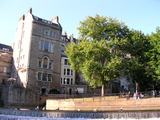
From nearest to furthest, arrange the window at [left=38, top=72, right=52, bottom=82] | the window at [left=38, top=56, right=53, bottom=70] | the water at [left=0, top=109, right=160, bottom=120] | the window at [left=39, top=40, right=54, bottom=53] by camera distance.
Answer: the water at [left=0, top=109, right=160, bottom=120]
the window at [left=38, top=72, right=52, bottom=82]
the window at [left=38, top=56, right=53, bottom=70]
the window at [left=39, top=40, right=54, bottom=53]

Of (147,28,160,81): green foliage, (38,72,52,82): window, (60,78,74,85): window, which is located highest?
(147,28,160,81): green foliage

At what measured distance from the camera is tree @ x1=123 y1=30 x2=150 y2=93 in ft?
130

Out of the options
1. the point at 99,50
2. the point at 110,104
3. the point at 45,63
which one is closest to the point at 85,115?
the point at 110,104

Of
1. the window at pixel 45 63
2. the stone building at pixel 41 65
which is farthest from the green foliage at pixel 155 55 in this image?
the window at pixel 45 63

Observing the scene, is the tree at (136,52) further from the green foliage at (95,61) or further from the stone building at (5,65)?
the stone building at (5,65)

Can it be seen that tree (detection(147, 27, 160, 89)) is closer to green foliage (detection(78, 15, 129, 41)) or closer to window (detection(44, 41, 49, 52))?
green foliage (detection(78, 15, 129, 41))

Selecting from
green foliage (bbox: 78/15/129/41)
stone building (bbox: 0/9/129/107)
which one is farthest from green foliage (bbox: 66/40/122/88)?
stone building (bbox: 0/9/129/107)

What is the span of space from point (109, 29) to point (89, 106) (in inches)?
619

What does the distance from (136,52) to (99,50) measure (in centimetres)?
869

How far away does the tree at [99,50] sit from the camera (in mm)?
38250

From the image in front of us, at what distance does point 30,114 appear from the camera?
25672mm

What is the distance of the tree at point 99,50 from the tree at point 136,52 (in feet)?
5.66

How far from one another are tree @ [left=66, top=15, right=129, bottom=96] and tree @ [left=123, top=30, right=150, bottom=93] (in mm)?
1726

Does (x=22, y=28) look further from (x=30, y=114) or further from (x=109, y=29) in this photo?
(x=30, y=114)
